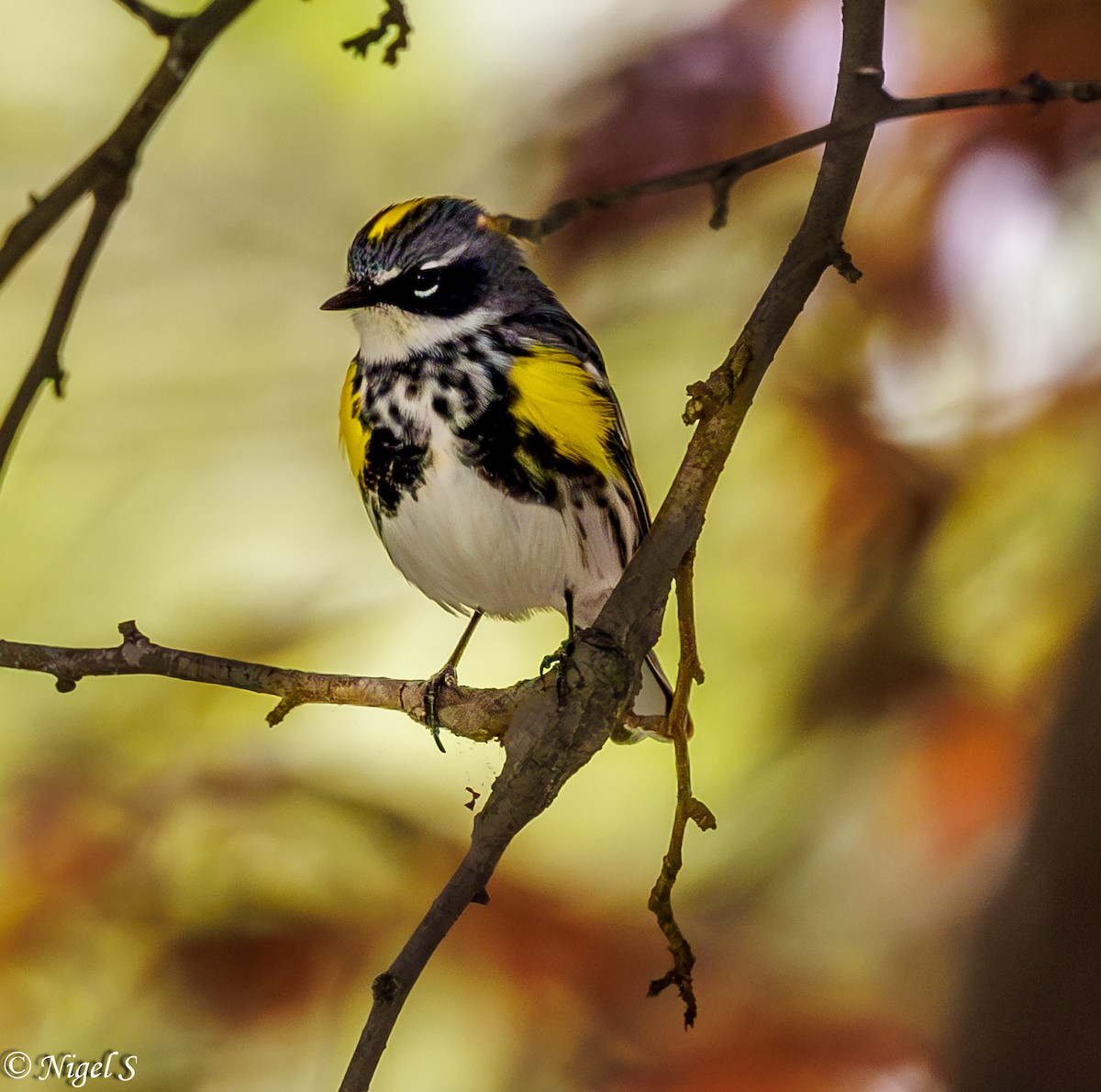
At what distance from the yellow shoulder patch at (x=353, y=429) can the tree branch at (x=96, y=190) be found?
14.6 inches

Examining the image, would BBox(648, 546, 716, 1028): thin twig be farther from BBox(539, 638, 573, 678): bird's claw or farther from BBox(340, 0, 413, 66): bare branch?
BBox(340, 0, 413, 66): bare branch

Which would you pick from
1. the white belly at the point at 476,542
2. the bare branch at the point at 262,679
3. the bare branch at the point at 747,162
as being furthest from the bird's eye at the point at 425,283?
the bare branch at the point at 747,162

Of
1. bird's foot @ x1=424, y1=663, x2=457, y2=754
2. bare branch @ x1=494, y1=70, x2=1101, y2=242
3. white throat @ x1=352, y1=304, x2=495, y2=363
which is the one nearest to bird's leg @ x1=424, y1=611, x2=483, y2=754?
bird's foot @ x1=424, y1=663, x2=457, y2=754

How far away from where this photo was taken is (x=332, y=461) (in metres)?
1.33

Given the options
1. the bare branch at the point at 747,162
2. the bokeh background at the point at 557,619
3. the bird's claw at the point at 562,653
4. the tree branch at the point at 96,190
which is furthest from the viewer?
the bokeh background at the point at 557,619

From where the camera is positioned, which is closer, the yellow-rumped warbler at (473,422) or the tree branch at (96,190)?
the tree branch at (96,190)

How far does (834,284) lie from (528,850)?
2.12 feet

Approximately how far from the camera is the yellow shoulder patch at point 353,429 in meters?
0.95

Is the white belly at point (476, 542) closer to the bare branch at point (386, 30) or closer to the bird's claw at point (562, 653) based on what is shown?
the bird's claw at point (562, 653)

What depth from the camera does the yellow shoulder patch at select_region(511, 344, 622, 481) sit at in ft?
2.98

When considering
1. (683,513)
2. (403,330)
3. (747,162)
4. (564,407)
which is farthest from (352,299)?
(747,162)

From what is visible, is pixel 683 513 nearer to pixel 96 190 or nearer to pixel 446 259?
pixel 96 190

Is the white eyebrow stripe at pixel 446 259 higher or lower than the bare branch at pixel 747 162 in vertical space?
higher

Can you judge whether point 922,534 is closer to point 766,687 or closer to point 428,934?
point 766,687
